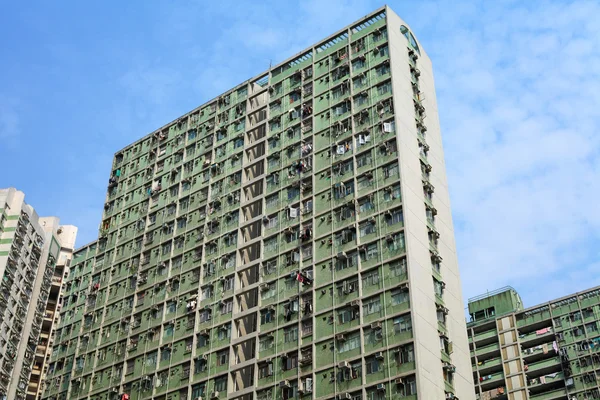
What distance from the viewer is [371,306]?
44188 mm

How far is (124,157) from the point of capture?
68.1 metres

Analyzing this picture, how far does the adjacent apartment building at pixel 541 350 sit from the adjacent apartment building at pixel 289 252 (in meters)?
29.1

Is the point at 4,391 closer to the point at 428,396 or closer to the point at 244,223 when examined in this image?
the point at 244,223

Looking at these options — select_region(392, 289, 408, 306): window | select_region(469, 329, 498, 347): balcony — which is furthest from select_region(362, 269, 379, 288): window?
select_region(469, 329, 498, 347): balcony

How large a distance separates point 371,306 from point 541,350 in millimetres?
36848

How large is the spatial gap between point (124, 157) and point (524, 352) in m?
39.7

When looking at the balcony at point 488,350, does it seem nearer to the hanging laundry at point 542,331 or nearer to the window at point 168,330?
the hanging laundry at point 542,331

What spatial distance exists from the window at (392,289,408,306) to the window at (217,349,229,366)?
11.0 m

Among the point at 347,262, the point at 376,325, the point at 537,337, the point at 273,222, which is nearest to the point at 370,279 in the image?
the point at 347,262

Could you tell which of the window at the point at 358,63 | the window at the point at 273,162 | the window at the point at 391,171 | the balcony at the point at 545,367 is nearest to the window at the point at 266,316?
the window at the point at 391,171

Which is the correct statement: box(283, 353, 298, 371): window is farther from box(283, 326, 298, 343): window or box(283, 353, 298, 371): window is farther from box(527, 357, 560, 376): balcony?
box(527, 357, 560, 376): balcony

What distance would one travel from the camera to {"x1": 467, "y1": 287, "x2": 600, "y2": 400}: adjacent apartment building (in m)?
72.6

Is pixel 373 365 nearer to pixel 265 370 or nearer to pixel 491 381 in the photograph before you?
pixel 265 370

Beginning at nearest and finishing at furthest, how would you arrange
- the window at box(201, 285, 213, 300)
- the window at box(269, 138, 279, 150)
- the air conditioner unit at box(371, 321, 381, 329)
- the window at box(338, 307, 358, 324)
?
the air conditioner unit at box(371, 321, 381, 329) < the window at box(338, 307, 358, 324) < the window at box(201, 285, 213, 300) < the window at box(269, 138, 279, 150)
